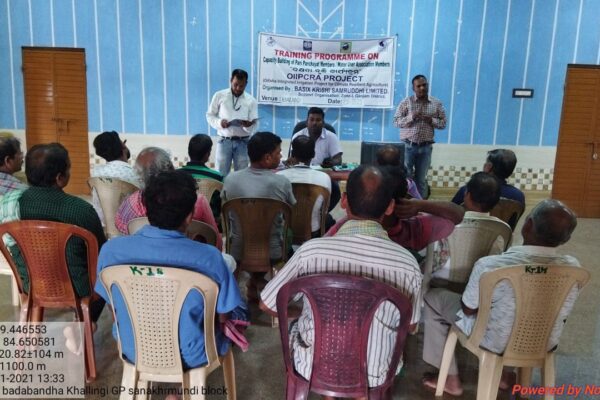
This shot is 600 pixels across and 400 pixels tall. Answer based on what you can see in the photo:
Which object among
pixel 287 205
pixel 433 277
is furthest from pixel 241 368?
pixel 433 277

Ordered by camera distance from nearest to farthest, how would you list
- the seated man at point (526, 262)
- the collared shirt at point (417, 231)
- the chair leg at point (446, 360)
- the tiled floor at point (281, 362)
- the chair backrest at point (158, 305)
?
the chair backrest at point (158, 305) < the seated man at point (526, 262) < the collared shirt at point (417, 231) < the chair leg at point (446, 360) < the tiled floor at point (281, 362)

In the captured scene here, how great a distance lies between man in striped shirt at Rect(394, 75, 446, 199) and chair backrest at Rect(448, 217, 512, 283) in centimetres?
316

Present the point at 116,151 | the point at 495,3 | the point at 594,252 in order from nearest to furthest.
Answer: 1. the point at 116,151
2. the point at 594,252
3. the point at 495,3

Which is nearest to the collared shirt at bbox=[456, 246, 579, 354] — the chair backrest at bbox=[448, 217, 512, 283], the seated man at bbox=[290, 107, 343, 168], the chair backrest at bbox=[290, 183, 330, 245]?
the chair backrest at bbox=[448, 217, 512, 283]

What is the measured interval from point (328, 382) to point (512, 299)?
0.78 meters

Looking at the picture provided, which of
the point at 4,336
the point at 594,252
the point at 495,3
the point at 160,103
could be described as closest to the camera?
the point at 4,336

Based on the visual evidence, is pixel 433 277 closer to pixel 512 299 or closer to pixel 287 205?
pixel 512 299

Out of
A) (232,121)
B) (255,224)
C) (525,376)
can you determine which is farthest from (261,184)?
(232,121)

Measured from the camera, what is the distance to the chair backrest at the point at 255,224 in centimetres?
265

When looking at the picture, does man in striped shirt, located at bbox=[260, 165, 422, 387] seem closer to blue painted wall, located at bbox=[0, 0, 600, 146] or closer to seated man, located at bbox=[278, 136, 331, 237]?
seated man, located at bbox=[278, 136, 331, 237]

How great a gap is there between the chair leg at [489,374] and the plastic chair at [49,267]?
5.52ft

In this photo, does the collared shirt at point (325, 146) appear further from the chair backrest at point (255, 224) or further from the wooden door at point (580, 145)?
the wooden door at point (580, 145)

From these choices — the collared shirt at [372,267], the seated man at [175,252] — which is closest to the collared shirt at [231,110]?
the seated man at [175,252]

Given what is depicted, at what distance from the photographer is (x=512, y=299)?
6.08ft
